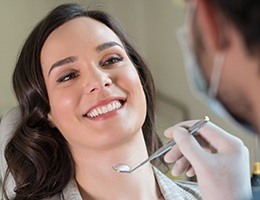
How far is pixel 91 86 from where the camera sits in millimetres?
996

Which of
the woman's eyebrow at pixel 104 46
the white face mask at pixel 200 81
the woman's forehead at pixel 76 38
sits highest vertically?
the white face mask at pixel 200 81

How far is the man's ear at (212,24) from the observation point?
35 cm

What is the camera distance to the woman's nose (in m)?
0.99

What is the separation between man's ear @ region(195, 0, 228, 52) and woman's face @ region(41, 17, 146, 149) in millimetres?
639

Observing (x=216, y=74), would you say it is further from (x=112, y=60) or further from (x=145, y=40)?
(x=145, y=40)

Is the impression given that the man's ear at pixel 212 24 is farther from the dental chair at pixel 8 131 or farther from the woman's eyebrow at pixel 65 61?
the dental chair at pixel 8 131

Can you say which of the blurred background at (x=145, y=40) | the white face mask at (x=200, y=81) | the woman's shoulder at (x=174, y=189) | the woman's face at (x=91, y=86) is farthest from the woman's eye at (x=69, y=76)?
the white face mask at (x=200, y=81)

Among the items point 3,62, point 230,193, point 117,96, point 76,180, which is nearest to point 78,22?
point 117,96

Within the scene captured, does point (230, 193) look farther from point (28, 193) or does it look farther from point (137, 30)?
point (137, 30)

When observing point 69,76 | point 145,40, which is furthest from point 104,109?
point 145,40

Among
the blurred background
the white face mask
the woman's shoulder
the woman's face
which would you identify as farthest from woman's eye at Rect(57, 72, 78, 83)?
the white face mask

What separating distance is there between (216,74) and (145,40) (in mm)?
1510

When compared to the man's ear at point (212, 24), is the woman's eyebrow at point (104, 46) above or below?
below

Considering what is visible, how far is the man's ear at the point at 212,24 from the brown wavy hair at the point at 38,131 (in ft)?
2.58
